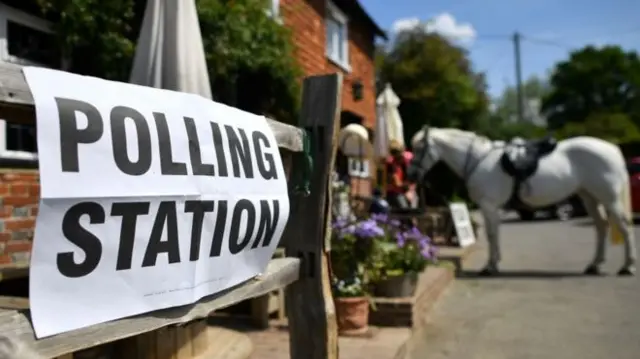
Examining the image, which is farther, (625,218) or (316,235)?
(625,218)

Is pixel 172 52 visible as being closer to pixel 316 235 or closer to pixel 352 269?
pixel 316 235

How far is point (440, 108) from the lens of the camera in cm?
2686

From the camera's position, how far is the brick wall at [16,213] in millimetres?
4426

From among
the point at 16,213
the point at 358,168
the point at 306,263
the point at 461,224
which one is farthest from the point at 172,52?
the point at 358,168

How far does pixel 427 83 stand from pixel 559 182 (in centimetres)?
1816

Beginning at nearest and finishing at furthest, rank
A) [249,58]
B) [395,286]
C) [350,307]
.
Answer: [350,307]
[395,286]
[249,58]

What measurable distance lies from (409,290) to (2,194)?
3.39 metres

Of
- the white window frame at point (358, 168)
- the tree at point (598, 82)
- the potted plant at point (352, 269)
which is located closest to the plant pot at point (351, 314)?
the potted plant at point (352, 269)

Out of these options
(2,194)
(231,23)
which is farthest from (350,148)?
(2,194)

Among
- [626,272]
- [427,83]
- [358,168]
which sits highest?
[427,83]

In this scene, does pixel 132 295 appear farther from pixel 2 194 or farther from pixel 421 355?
pixel 421 355

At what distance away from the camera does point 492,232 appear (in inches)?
363

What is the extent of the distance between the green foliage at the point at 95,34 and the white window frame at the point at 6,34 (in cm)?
14

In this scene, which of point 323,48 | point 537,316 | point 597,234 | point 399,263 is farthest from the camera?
point 323,48
